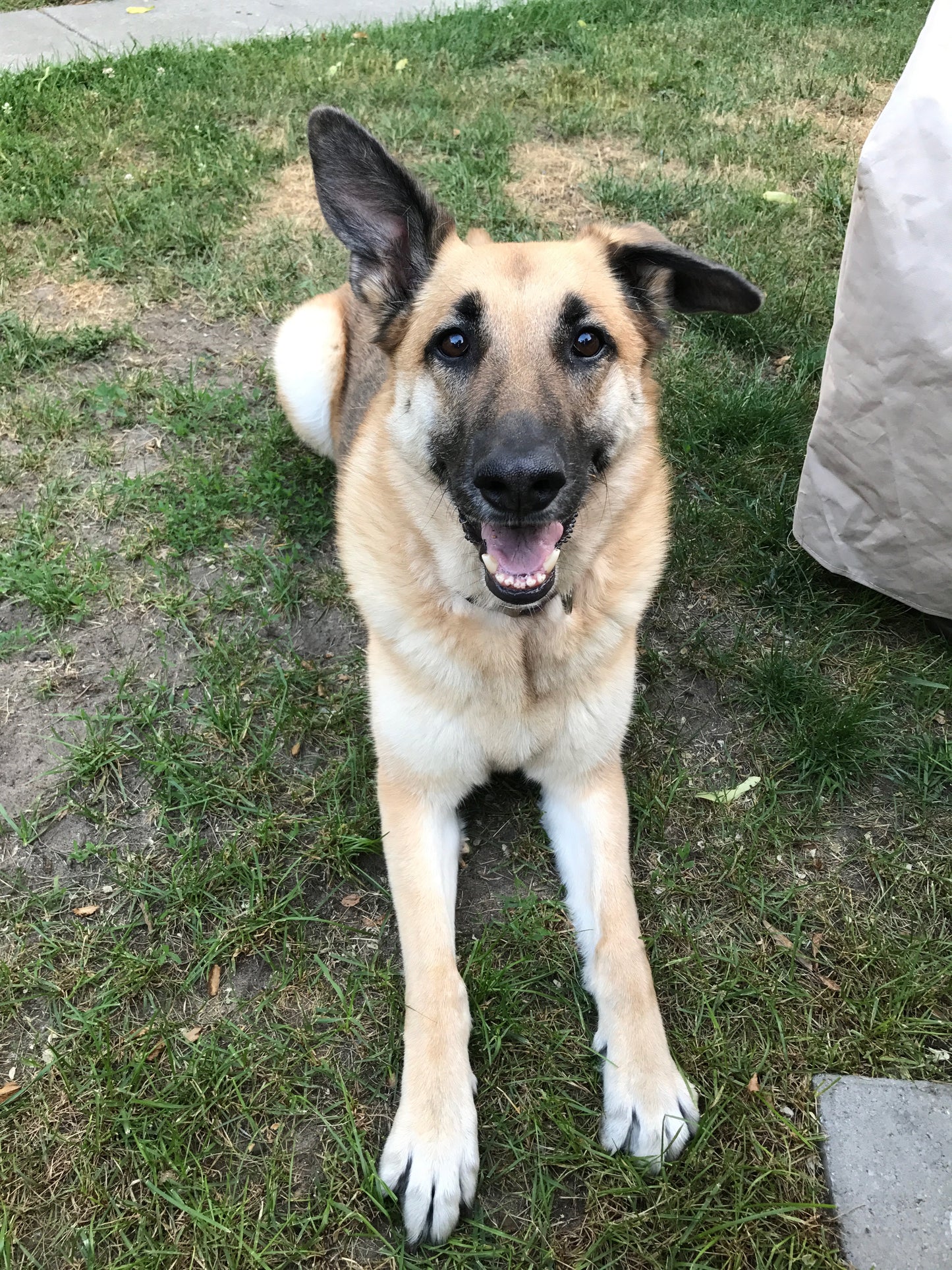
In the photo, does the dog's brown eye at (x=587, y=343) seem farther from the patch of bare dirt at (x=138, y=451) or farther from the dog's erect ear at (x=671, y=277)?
the patch of bare dirt at (x=138, y=451)

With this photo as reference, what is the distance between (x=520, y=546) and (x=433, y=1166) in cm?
149

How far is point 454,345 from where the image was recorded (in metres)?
2.29

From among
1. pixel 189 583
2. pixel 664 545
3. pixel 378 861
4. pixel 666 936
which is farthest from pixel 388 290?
pixel 666 936

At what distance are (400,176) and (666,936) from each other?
231 centimetres

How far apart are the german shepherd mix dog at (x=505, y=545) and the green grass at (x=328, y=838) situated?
0.17 metres

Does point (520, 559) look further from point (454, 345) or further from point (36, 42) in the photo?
point (36, 42)

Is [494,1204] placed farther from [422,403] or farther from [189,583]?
[189,583]

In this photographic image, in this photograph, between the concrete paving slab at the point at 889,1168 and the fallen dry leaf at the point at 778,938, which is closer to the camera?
the concrete paving slab at the point at 889,1168

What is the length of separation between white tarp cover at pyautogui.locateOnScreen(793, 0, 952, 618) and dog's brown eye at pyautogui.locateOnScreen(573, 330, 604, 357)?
98 cm

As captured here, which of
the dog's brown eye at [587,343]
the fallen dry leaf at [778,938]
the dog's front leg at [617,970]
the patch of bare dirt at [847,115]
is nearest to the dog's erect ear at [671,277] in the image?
the dog's brown eye at [587,343]

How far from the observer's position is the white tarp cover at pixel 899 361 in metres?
2.42

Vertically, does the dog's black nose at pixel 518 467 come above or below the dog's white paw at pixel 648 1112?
above

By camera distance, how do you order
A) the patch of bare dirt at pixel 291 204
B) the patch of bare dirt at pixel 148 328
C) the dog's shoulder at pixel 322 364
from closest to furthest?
the dog's shoulder at pixel 322 364, the patch of bare dirt at pixel 148 328, the patch of bare dirt at pixel 291 204

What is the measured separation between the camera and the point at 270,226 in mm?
5047
